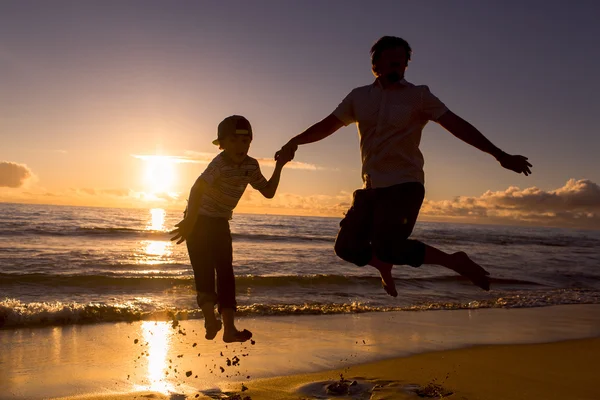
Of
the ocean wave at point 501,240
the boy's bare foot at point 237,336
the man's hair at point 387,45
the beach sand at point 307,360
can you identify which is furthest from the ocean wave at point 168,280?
the ocean wave at point 501,240

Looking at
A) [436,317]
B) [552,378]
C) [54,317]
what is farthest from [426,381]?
[54,317]

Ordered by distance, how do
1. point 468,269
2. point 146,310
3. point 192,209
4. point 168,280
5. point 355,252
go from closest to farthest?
point 468,269 → point 355,252 → point 192,209 → point 146,310 → point 168,280

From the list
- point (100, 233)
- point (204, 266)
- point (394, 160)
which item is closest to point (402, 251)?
point (394, 160)

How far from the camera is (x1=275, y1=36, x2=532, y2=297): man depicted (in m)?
3.97

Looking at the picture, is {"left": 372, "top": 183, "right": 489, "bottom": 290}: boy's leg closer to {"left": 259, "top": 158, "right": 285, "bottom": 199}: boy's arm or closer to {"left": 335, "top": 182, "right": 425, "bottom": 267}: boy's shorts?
{"left": 335, "top": 182, "right": 425, "bottom": 267}: boy's shorts

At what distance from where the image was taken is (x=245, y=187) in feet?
14.9

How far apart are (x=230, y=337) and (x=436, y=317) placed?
23.4ft

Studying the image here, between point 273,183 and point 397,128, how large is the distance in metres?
1.19

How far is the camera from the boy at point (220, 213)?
434cm

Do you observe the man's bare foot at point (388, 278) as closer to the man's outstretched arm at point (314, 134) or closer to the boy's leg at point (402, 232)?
the boy's leg at point (402, 232)

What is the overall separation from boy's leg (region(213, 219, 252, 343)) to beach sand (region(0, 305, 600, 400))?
4.59 ft

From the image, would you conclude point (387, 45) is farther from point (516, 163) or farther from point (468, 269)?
point (468, 269)

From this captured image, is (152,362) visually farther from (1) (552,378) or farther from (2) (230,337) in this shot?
(1) (552,378)

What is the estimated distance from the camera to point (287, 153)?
14.7ft
